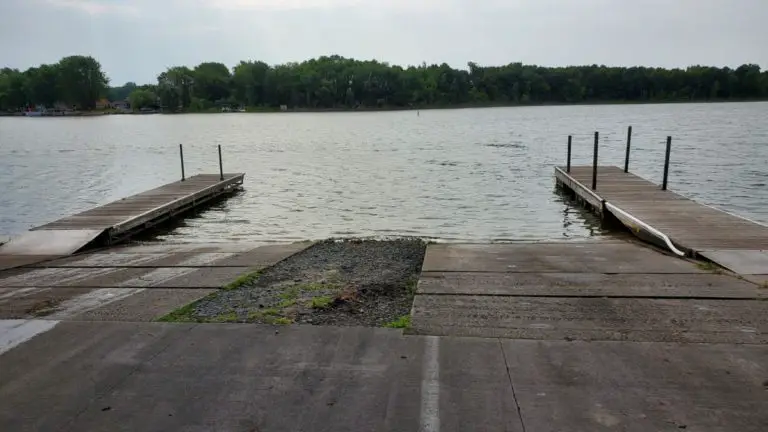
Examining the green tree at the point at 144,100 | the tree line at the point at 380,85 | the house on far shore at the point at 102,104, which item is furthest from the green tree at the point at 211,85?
the house on far shore at the point at 102,104

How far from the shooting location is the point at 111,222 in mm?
14625

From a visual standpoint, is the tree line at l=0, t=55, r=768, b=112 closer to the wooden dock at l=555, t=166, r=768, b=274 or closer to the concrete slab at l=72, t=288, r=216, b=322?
the wooden dock at l=555, t=166, r=768, b=274

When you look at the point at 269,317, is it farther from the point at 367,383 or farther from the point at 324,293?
the point at 367,383

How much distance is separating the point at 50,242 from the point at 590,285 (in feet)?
36.4

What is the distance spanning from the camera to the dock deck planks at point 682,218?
10.3m

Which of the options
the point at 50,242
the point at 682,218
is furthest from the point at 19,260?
the point at 682,218

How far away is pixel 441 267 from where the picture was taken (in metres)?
8.49

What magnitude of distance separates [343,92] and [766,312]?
5917 inches

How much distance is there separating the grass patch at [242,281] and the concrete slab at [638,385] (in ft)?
13.0

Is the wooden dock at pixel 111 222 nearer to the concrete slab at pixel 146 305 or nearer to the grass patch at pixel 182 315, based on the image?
the concrete slab at pixel 146 305

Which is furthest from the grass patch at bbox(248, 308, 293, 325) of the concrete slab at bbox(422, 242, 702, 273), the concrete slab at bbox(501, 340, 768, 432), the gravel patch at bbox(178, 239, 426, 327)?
the concrete slab at bbox(422, 242, 702, 273)

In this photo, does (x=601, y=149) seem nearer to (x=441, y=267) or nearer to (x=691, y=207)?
(x=691, y=207)

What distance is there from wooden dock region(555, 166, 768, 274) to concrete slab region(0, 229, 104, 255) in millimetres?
11986

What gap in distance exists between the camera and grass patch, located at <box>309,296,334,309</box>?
6332 mm
